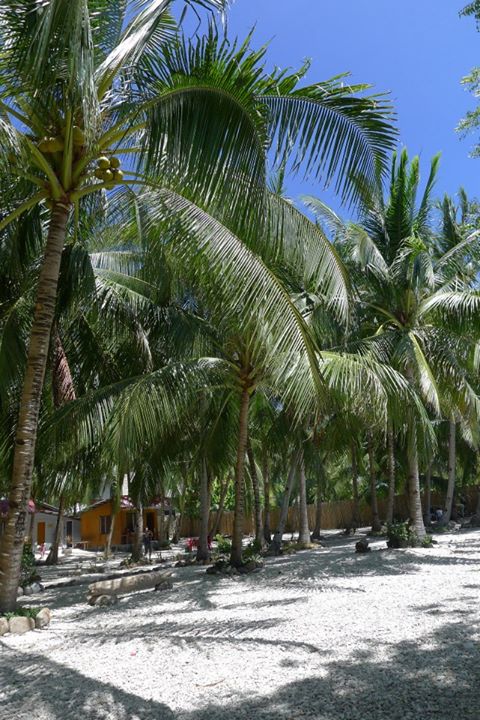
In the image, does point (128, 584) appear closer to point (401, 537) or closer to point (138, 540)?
point (401, 537)

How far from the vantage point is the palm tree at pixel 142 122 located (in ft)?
20.8

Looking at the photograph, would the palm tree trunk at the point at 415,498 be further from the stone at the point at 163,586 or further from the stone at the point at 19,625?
the stone at the point at 19,625

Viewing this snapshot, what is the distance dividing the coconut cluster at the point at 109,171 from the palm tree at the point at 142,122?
0.05ft

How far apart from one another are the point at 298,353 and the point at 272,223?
1499 mm

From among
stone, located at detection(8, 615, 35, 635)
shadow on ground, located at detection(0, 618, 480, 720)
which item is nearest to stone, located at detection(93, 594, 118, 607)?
stone, located at detection(8, 615, 35, 635)

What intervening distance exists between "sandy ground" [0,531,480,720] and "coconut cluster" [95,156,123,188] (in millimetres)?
5240

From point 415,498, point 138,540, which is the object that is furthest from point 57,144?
point 138,540

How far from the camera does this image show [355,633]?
6.76 m

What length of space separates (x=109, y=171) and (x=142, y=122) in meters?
0.68

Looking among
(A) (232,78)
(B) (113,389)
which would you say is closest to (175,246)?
(A) (232,78)

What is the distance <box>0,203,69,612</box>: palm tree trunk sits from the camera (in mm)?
7656

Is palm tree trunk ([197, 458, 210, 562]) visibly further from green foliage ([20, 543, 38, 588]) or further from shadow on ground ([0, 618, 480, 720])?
shadow on ground ([0, 618, 480, 720])

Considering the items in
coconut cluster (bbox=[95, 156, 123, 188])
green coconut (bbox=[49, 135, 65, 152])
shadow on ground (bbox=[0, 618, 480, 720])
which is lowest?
shadow on ground (bbox=[0, 618, 480, 720])

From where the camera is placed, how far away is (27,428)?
7.87 meters
